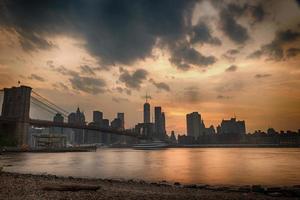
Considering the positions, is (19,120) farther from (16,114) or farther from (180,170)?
(180,170)

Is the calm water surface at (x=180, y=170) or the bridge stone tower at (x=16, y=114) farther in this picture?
the bridge stone tower at (x=16, y=114)

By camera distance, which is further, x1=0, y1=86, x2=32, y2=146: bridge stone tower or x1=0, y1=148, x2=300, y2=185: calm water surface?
x1=0, y1=86, x2=32, y2=146: bridge stone tower

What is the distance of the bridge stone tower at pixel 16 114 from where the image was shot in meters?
106

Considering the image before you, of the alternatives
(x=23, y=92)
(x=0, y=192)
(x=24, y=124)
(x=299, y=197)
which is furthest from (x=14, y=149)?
(x=299, y=197)

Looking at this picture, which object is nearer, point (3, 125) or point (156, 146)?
point (3, 125)

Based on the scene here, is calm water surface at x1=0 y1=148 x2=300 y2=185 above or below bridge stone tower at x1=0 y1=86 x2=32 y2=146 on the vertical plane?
below

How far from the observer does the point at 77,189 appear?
1442 centimetres

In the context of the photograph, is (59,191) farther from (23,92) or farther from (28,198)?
(23,92)

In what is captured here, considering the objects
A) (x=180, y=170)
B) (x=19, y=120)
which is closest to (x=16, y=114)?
(x=19, y=120)

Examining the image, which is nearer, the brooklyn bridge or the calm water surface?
the calm water surface

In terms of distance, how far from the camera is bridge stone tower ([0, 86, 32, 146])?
105688mm

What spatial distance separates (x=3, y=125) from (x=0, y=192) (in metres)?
111

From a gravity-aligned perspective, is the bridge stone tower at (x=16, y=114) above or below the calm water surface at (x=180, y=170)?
above

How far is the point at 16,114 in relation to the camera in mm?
119625
